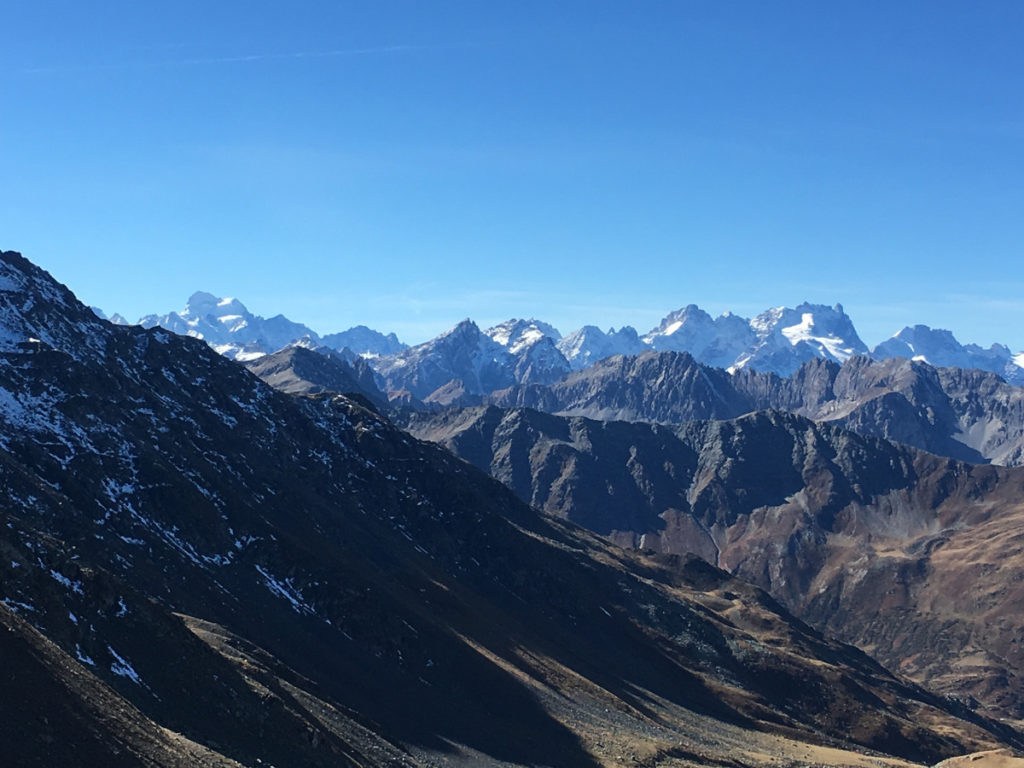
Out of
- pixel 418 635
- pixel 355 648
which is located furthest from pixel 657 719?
pixel 355 648

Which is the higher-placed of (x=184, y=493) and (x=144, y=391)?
(x=144, y=391)

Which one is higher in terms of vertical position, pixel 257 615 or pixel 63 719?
pixel 63 719

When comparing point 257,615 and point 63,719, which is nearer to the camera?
point 63,719

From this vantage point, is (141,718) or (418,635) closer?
(141,718)

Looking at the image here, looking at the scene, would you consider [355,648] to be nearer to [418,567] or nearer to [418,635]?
[418,635]

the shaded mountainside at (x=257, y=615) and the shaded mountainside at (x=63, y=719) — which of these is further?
the shaded mountainside at (x=257, y=615)

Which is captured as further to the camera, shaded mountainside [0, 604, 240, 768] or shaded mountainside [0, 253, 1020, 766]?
shaded mountainside [0, 253, 1020, 766]

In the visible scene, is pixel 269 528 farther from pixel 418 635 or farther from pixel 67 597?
pixel 67 597

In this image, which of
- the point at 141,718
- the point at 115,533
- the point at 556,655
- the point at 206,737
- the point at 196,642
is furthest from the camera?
the point at 556,655

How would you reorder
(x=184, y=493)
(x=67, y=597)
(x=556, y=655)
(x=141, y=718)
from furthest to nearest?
(x=556, y=655) < (x=184, y=493) < (x=67, y=597) < (x=141, y=718)

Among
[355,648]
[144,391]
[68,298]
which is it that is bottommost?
[355,648]
